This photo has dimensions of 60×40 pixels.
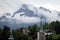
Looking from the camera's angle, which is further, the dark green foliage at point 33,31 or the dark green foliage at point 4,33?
the dark green foliage at point 33,31

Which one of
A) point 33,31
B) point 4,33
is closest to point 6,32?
point 4,33

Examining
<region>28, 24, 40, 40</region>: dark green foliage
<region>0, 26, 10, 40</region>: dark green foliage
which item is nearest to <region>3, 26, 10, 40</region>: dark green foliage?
<region>0, 26, 10, 40</region>: dark green foliage

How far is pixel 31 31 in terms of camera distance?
1250 cm

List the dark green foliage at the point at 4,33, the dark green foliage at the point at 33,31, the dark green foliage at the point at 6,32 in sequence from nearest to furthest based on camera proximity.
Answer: the dark green foliage at the point at 6,32, the dark green foliage at the point at 4,33, the dark green foliage at the point at 33,31

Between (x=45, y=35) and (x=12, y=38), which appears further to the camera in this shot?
(x=45, y=35)

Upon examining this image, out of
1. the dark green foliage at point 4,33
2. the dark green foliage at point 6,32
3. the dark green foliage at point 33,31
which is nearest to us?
the dark green foliage at point 6,32

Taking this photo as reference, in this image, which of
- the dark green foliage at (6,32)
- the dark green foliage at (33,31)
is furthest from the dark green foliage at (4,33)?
the dark green foliage at (33,31)

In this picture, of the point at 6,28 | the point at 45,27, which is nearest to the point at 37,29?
the point at 45,27

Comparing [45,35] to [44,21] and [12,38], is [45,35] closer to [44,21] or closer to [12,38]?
[44,21]

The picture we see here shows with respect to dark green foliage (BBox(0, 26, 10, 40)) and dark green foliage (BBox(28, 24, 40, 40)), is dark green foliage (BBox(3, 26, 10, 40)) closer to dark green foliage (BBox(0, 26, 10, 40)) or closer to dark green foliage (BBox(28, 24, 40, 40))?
dark green foliage (BBox(0, 26, 10, 40))

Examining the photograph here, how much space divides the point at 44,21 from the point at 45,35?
1.30 feet

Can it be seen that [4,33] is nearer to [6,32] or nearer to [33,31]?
[6,32]

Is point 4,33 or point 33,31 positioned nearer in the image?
point 4,33

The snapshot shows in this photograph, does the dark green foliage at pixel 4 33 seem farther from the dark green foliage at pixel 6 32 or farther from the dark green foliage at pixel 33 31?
the dark green foliage at pixel 33 31
